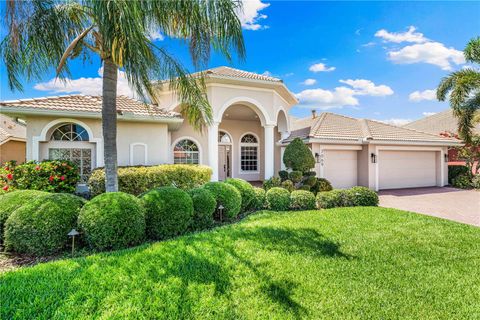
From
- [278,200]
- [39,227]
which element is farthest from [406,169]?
[39,227]

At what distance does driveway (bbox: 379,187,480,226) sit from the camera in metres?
8.96

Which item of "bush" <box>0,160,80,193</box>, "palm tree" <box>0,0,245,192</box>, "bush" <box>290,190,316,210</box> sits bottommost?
"bush" <box>290,190,316,210</box>

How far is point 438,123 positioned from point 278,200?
99.4ft

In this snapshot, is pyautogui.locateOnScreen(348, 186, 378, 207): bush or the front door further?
the front door

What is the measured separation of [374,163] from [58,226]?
51.9 feet

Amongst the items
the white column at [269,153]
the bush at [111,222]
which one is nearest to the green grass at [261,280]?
the bush at [111,222]

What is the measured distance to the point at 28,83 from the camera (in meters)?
7.48

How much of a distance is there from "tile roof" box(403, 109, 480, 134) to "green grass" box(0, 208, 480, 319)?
27.0 metres

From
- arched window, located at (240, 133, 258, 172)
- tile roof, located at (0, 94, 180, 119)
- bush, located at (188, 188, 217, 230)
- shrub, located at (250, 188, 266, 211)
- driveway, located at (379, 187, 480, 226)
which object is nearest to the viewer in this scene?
bush, located at (188, 188, 217, 230)

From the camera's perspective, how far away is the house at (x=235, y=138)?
31.3 ft

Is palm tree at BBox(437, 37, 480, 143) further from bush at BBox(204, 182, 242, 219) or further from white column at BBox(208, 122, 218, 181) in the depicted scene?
bush at BBox(204, 182, 242, 219)

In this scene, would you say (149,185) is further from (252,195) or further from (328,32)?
(328,32)

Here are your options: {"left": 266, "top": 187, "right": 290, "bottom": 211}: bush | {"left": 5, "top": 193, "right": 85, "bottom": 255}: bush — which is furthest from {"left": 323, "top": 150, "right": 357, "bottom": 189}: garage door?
{"left": 5, "top": 193, "right": 85, "bottom": 255}: bush

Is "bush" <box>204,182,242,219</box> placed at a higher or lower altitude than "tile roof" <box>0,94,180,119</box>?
lower
